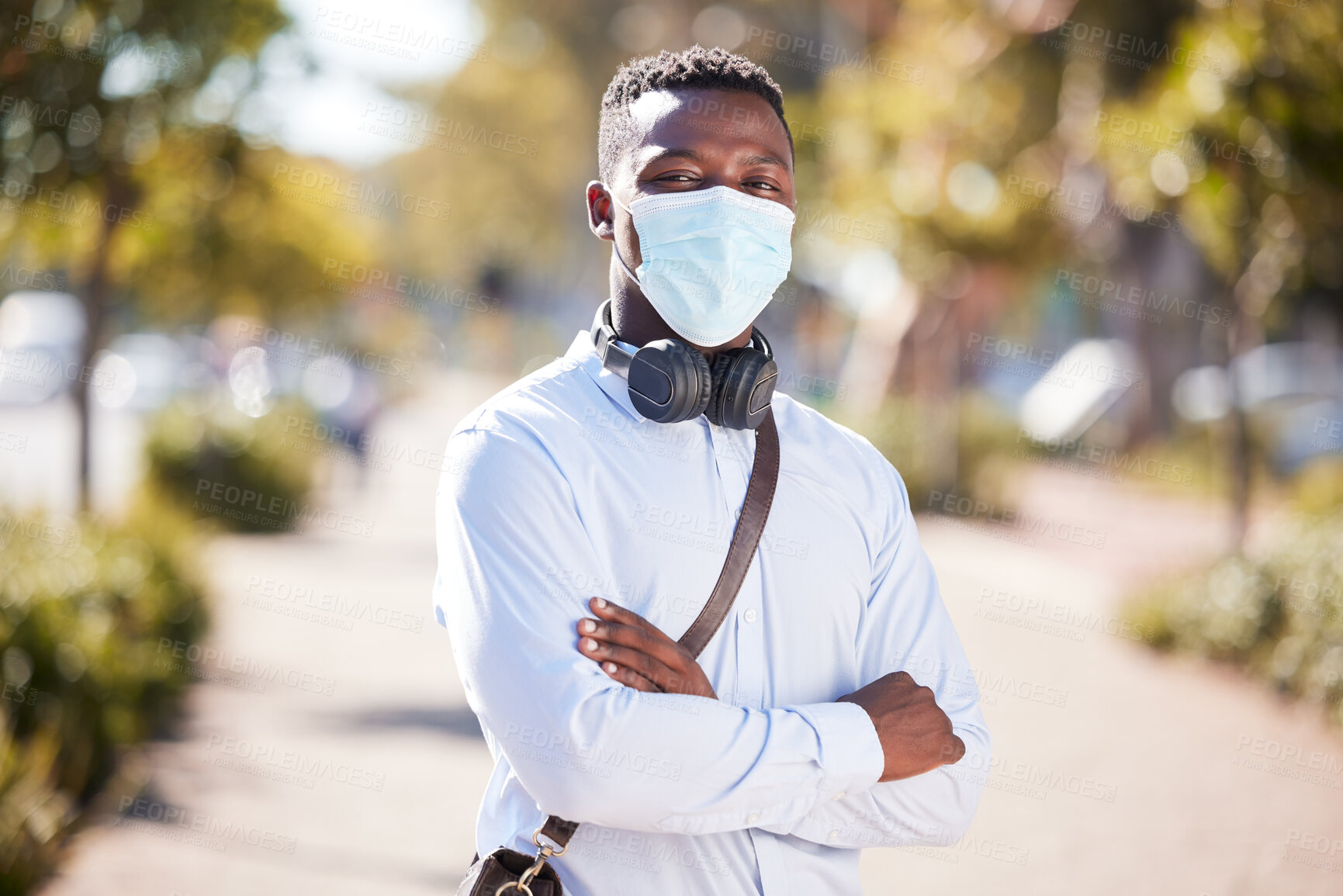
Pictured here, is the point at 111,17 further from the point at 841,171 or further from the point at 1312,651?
the point at 841,171

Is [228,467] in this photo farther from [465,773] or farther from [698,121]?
[698,121]

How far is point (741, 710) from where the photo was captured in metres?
2.01

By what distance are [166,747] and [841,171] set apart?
15.3m

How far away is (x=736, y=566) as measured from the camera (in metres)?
2.12

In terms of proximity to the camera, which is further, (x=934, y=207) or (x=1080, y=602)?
(x=934, y=207)

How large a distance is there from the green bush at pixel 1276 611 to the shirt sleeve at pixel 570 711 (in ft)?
21.5

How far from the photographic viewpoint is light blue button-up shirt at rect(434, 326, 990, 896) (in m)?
1.94

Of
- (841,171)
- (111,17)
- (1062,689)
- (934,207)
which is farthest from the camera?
(841,171)

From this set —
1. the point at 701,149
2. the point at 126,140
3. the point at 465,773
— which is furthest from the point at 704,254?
the point at 126,140

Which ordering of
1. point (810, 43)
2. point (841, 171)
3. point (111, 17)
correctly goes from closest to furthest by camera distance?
point (111, 17), point (841, 171), point (810, 43)

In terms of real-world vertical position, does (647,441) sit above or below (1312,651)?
above

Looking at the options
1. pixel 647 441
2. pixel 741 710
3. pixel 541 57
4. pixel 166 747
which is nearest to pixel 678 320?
pixel 647 441

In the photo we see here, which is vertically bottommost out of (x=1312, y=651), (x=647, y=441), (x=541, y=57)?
(x=1312, y=651)

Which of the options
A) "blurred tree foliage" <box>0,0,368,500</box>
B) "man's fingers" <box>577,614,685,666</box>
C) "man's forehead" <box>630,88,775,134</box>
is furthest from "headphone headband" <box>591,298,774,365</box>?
"blurred tree foliage" <box>0,0,368,500</box>
